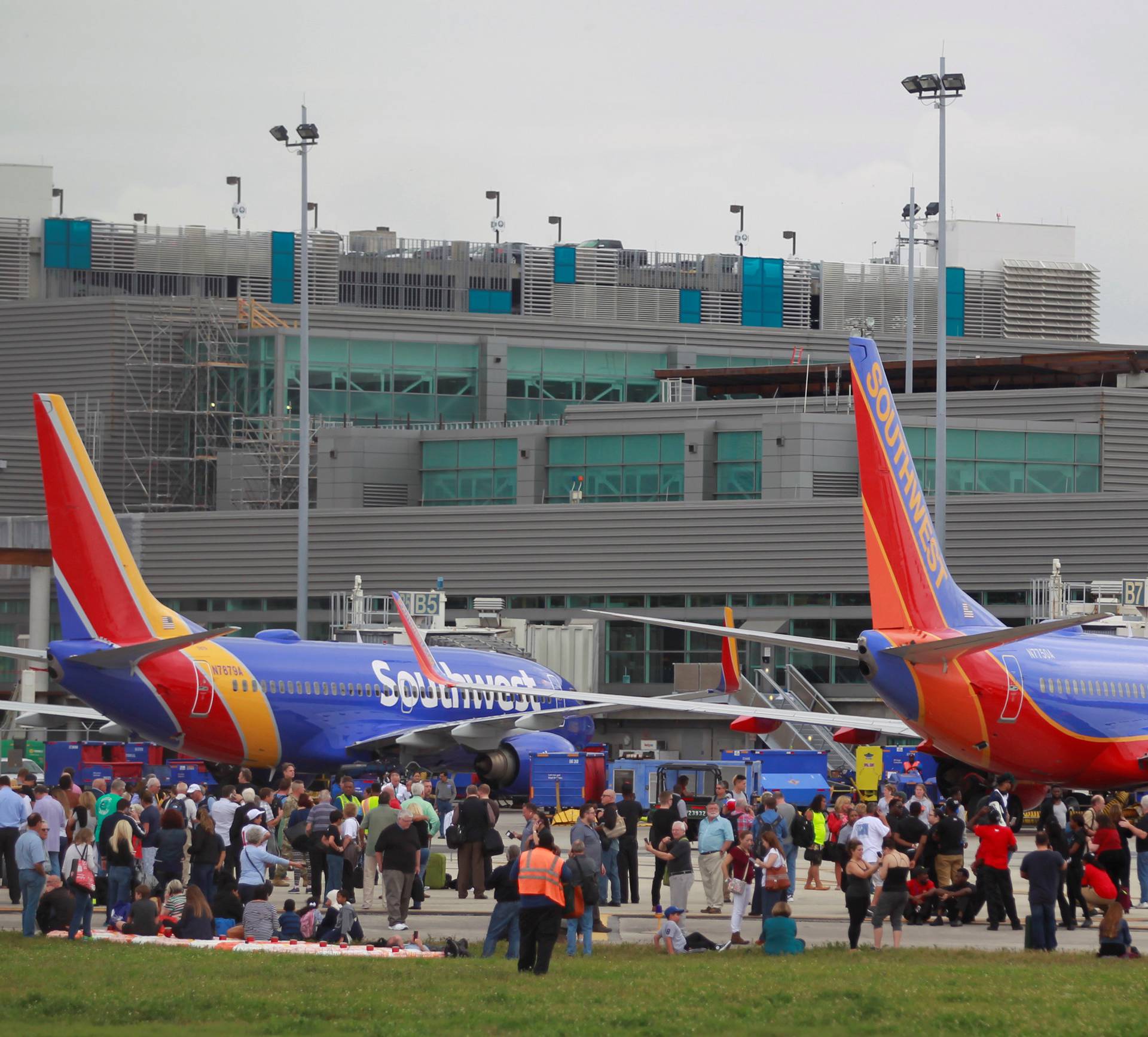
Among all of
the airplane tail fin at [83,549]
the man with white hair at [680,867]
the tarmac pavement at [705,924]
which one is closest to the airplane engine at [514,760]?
the airplane tail fin at [83,549]

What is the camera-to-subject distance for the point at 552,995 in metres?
17.1

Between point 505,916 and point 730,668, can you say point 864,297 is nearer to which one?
point 730,668

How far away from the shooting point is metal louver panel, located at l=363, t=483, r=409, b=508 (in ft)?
242

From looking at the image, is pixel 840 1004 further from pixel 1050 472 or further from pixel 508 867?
pixel 1050 472

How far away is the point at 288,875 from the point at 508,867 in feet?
37.1

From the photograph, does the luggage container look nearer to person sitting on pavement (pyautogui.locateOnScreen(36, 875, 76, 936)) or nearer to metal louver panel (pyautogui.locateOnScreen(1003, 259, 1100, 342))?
person sitting on pavement (pyautogui.locateOnScreen(36, 875, 76, 936))

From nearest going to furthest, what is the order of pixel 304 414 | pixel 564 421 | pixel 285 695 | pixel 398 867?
pixel 398 867, pixel 285 695, pixel 304 414, pixel 564 421

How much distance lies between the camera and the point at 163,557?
71500 mm

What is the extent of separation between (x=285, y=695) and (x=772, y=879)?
20801mm

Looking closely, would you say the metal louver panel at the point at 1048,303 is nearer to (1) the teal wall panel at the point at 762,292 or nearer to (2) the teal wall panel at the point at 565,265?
(1) the teal wall panel at the point at 762,292

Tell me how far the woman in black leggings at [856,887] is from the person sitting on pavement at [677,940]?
1.43 metres

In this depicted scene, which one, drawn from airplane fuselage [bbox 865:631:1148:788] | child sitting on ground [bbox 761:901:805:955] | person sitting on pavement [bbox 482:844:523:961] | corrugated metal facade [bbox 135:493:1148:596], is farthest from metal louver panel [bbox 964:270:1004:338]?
person sitting on pavement [bbox 482:844:523:961]

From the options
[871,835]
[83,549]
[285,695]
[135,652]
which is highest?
[83,549]

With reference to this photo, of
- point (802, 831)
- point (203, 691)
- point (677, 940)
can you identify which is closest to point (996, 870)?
point (802, 831)
